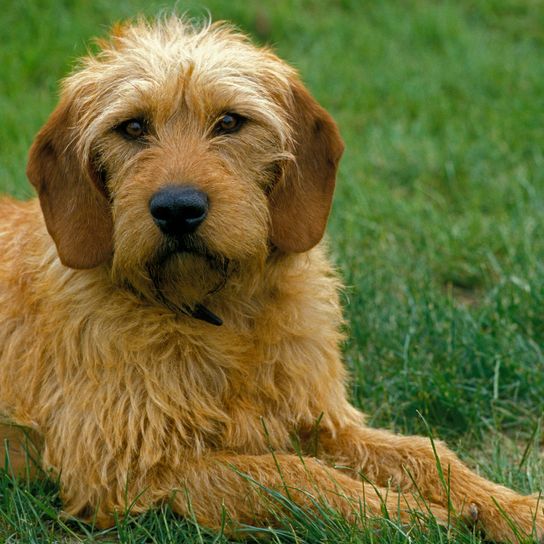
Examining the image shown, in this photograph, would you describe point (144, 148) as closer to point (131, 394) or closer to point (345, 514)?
point (131, 394)

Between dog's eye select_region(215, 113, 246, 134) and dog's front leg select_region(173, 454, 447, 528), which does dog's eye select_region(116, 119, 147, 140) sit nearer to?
dog's eye select_region(215, 113, 246, 134)

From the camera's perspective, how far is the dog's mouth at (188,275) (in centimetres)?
371

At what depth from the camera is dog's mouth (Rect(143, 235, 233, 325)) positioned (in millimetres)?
3715

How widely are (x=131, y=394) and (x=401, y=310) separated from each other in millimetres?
1846

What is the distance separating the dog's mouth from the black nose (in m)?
0.05

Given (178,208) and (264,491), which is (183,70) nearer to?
(178,208)

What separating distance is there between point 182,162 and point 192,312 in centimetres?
61

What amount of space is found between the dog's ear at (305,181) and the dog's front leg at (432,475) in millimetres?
844

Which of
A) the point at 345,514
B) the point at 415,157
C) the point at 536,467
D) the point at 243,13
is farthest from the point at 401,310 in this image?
the point at 243,13

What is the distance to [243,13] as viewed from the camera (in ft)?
31.0

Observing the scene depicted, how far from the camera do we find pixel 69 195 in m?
4.05

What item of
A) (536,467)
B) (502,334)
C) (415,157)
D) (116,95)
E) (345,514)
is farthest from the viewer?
(415,157)

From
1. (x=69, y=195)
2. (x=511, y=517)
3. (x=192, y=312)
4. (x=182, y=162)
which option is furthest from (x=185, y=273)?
(x=511, y=517)

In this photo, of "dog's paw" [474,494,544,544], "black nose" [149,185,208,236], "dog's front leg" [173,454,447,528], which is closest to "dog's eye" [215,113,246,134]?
"black nose" [149,185,208,236]
